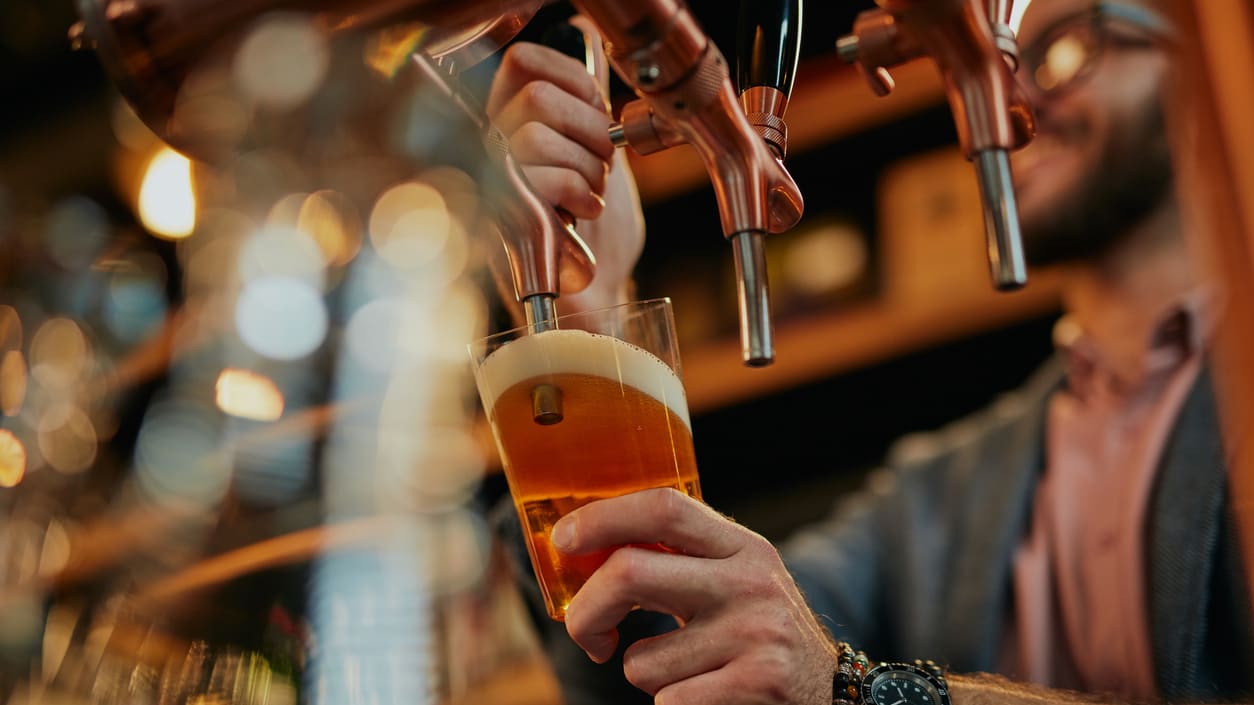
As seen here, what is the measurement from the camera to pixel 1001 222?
1.65ft

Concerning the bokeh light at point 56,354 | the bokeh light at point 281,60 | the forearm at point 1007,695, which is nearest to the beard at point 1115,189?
the forearm at point 1007,695

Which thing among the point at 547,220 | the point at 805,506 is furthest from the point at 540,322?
the point at 805,506

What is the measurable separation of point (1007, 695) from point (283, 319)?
7.60ft

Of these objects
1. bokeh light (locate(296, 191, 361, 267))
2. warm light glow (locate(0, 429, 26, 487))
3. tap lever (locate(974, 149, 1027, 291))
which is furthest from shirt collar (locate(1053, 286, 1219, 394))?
warm light glow (locate(0, 429, 26, 487))

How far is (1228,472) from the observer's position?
1.36 meters

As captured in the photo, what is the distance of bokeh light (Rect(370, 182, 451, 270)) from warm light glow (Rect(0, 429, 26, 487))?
906 millimetres

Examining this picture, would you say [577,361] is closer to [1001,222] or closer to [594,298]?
[1001,222]

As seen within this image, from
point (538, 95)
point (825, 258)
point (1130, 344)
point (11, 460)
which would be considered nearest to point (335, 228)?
point (11, 460)

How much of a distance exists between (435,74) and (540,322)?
0.15 meters

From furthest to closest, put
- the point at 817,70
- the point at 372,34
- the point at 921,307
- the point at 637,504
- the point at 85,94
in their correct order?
1. the point at 85,94
2. the point at 817,70
3. the point at 921,307
4. the point at 637,504
5. the point at 372,34

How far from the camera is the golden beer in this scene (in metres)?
0.65

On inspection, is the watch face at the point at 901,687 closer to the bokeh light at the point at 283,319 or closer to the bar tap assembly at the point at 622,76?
the bar tap assembly at the point at 622,76

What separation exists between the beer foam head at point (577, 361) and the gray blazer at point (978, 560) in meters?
0.48

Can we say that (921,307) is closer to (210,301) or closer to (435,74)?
(435,74)
